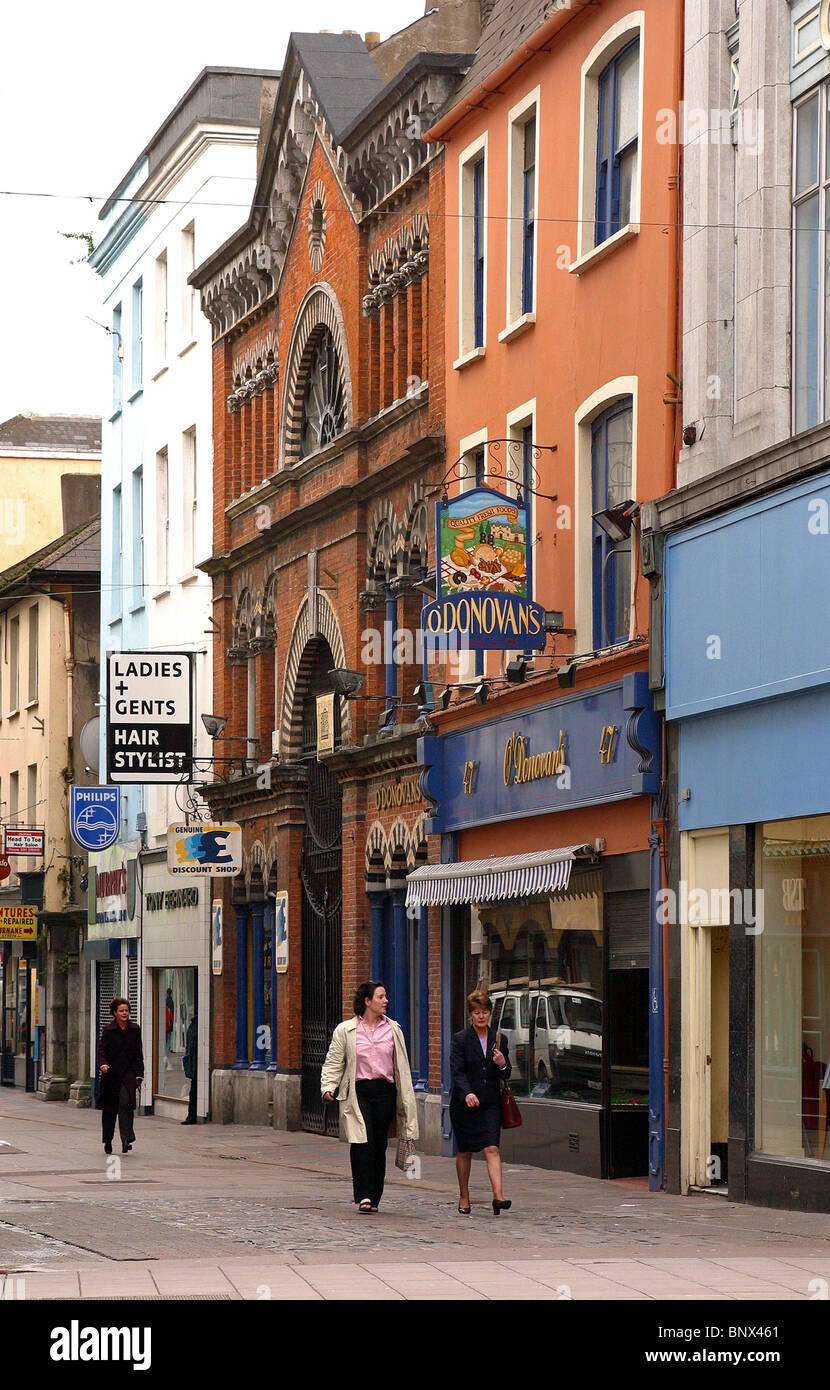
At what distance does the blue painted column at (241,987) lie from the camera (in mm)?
32844

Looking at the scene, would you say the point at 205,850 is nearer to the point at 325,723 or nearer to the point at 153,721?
the point at 153,721

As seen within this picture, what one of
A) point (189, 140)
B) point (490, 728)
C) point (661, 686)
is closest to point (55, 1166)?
point (490, 728)

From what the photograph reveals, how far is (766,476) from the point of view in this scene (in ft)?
55.5

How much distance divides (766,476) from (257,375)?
17.0 meters

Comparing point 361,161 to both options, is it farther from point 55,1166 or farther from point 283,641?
point 55,1166

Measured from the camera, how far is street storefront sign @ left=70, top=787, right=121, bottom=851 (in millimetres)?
38844

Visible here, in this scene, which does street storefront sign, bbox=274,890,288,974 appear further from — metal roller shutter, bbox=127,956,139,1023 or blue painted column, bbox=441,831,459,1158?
metal roller shutter, bbox=127,956,139,1023

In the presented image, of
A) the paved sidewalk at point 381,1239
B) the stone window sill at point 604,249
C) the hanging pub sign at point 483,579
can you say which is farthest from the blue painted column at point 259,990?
the stone window sill at point 604,249

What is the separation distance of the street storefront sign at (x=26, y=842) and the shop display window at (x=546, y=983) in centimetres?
2139

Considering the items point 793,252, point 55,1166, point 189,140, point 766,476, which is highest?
point 189,140

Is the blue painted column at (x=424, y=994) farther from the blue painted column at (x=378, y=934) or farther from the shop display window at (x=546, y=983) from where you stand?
the blue painted column at (x=378, y=934)

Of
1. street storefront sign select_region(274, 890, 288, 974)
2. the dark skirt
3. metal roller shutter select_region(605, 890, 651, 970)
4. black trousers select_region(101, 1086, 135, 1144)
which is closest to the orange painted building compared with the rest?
metal roller shutter select_region(605, 890, 651, 970)

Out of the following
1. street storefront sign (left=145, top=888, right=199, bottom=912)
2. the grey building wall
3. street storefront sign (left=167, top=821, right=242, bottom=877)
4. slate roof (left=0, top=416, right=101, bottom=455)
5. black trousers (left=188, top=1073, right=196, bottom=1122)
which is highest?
slate roof (left=0, top=416, right=101, bottom=455)

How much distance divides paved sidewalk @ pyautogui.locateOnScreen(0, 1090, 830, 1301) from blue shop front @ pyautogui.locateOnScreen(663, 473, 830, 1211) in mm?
598
